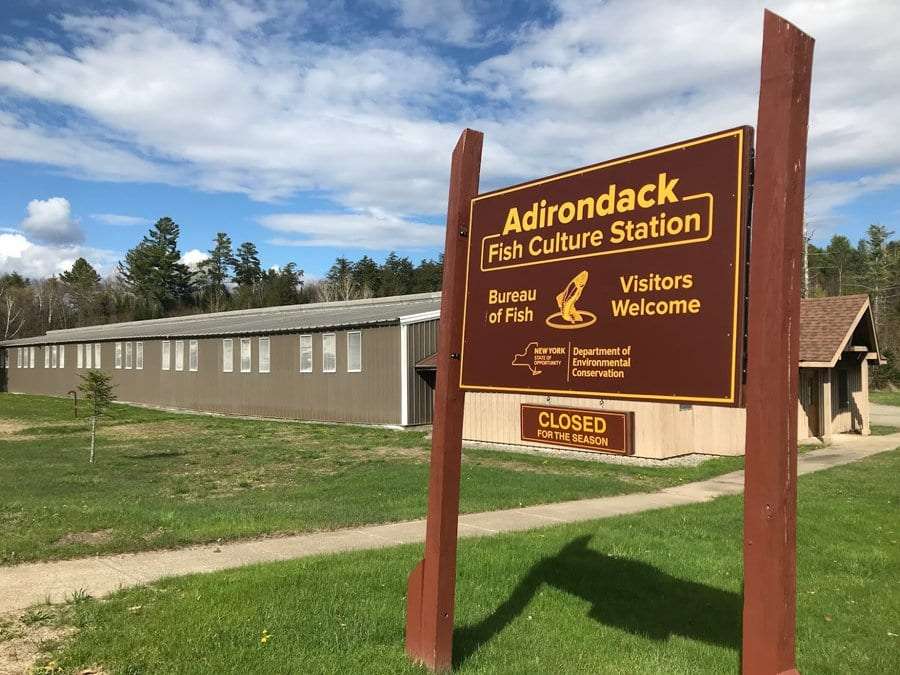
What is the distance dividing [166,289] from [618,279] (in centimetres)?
9927

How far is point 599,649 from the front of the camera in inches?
190

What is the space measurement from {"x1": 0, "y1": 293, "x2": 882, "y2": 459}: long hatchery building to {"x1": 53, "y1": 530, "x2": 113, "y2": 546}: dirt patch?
282 inches

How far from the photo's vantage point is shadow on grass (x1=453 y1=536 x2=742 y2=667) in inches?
203

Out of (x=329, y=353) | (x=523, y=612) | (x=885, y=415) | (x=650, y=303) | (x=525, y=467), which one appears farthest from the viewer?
(x=885, y=415)

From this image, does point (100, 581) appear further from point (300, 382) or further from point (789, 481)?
point (300, 382)

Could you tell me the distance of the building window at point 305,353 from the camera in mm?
26844

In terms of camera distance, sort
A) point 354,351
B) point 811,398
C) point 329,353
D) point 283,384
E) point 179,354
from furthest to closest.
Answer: point 179,354 < point 283,384 < point 329,353 < point 354,351 < point 811,398

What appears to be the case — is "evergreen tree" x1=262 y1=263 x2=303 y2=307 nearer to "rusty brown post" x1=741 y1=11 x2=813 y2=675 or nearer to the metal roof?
the metal roof

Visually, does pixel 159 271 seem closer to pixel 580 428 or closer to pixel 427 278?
pixel 427 278

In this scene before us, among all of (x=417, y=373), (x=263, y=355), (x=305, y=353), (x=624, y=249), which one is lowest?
(x=417, y=373)

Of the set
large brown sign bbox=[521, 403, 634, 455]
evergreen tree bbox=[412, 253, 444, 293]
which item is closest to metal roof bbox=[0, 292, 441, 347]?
large brown sign bbox=[521, 403, 634, 455]

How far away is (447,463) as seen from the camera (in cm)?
475

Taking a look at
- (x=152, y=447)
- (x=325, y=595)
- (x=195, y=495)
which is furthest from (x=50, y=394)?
(x=325, y=595)

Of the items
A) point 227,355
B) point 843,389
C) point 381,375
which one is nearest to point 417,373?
point 381,375
